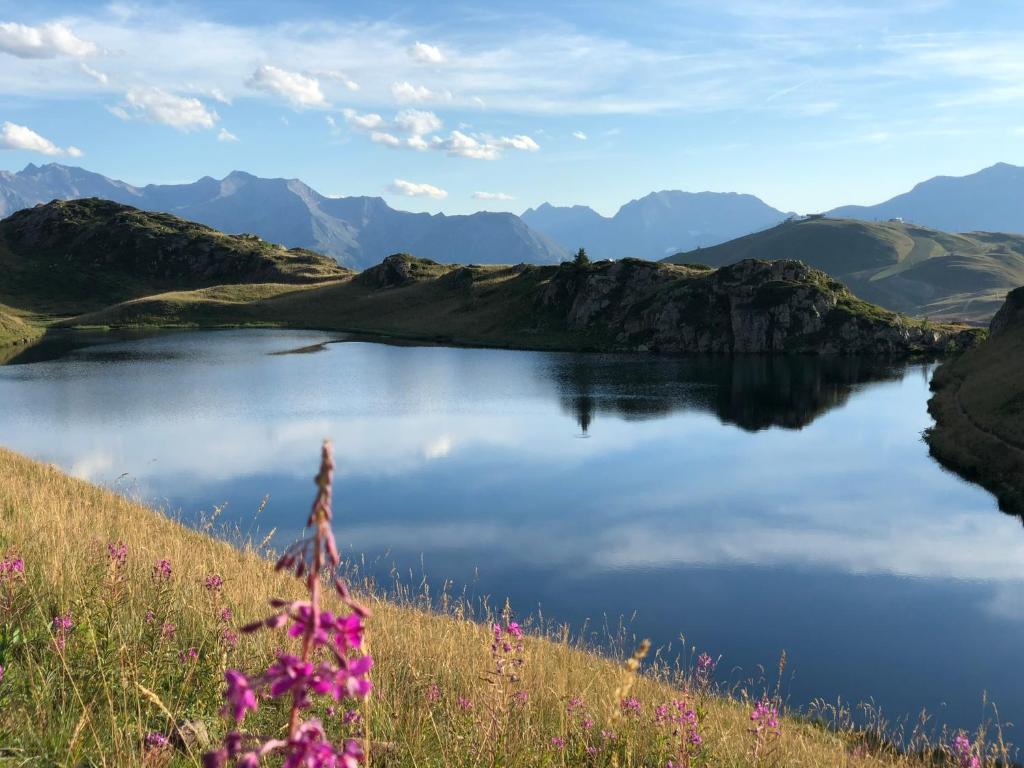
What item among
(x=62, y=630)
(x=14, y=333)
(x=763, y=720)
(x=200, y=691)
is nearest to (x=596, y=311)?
(x=14, y=333)

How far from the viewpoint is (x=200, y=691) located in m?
6.72

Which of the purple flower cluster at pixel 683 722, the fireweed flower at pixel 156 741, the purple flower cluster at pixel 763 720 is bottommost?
the purple flower cluster at pixel 683 722

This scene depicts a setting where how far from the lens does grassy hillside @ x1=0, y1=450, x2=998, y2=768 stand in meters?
5.57

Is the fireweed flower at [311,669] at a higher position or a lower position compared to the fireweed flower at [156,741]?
higher

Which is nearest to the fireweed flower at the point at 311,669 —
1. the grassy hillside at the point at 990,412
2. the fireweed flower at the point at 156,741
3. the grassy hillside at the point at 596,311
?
the fireweed flower at the point at 156,741

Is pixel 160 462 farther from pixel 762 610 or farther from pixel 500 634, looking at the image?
pixel 500 634

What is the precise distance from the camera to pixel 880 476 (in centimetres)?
4022

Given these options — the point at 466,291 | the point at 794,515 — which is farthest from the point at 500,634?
the point at 466,291

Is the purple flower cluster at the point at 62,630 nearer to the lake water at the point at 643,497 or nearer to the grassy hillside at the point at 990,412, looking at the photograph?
the lake water at the point at 643,497

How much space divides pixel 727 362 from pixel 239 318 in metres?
93.0

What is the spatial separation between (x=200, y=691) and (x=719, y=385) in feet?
226

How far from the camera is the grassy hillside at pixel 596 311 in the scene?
326ft

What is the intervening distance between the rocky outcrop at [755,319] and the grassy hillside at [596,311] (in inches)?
6.2

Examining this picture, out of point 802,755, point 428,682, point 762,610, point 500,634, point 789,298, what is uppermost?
point 789,298
